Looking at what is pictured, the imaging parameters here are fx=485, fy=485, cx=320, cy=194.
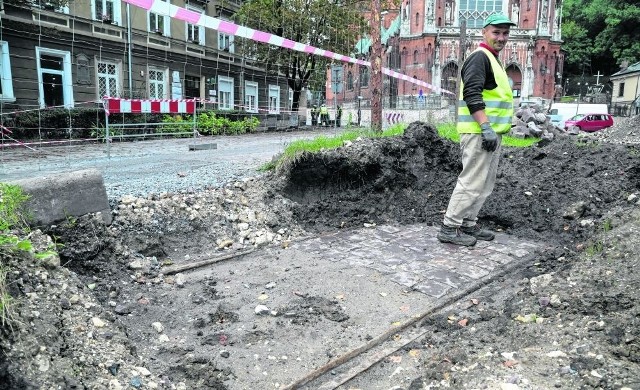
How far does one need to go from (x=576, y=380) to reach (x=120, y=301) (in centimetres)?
312

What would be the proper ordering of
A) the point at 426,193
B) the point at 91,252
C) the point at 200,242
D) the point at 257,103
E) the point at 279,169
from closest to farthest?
1. the point at 91,252
2. the point at 200,242
3. the point at 279,169
4. the point at 426,193
5. the point at 257,103

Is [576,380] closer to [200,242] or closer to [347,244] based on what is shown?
[347,244]

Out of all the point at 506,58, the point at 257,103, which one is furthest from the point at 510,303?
the point at 506,58

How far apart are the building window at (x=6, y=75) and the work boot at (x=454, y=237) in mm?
13477

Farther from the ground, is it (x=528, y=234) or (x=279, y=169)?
(x=279, y=169)

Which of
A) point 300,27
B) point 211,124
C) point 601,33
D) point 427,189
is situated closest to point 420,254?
point 427,189

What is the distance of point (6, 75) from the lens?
45.4 feet

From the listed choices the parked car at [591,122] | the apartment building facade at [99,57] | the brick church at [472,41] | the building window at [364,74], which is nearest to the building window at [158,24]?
the apartment building facade at [99,57]

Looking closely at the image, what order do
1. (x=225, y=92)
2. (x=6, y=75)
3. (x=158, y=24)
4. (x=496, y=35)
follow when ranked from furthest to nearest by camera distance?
1. (x=225, y=92)
2. (x=158, y=24)
3. (x=6, y=75)
4. (x=496, y=35)

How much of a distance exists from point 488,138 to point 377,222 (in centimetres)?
184

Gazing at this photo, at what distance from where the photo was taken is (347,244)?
17.0 feet

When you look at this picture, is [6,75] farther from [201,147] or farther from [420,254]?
[420,254]

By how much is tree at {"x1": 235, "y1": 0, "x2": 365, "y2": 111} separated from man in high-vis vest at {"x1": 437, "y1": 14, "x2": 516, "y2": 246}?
15.3m

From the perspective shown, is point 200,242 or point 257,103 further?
point 257,103
